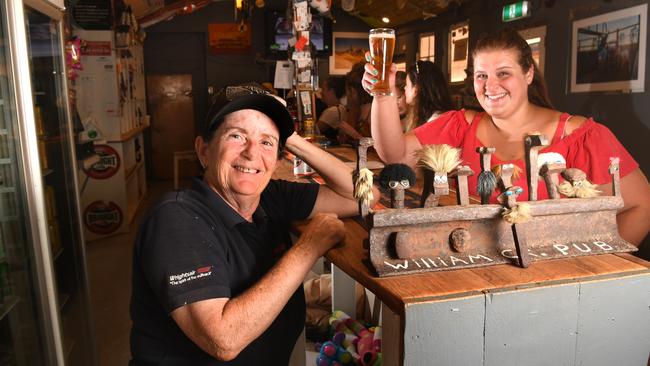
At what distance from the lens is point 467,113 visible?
78.8 inches

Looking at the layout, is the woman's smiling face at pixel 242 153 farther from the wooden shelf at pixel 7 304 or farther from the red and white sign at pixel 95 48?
the red and white sign at pixel 95 48

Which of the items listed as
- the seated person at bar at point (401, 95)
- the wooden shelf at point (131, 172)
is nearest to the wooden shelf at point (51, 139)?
the seated person at bar at point (401, 95)

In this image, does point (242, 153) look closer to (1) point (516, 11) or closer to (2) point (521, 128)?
(2) point (521, 128)

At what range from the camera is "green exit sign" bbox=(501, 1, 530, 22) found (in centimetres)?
255

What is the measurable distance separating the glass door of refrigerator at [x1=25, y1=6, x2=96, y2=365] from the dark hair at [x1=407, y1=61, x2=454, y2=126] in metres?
1.80

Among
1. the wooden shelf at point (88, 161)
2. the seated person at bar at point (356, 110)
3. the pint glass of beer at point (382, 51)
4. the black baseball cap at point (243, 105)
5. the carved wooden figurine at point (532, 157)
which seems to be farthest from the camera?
the seated person at bar at point (356, 110)

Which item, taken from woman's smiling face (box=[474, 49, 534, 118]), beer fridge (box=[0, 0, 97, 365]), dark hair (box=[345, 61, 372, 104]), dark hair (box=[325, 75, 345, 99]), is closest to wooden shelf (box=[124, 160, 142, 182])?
dark hair (box=[325, 75, 345, 99])

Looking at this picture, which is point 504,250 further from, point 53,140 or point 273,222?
point 53,140

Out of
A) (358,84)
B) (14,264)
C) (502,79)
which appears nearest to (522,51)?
(502,79)

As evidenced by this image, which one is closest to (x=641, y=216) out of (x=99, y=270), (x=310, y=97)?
(x=310, y=97)

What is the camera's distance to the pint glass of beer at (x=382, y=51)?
1655 mm

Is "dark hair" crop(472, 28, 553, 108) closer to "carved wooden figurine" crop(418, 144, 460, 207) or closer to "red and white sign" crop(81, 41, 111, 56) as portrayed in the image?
"carved wooden figurine" crop(418, 144, 460, 207)

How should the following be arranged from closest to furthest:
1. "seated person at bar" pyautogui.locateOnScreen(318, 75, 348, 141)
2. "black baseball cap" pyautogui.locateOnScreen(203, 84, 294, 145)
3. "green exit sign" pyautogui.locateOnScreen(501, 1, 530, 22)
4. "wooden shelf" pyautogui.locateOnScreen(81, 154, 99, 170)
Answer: "black baseball cap" pyautogui.locateOnScreen(203, 84, 294, 145) < "green exit sign" pyautogui.locateOnScreen(501, 1, 530, 22) < "wooden shelf" pyautogui.locateOnScreen(81, 154, 99, 170) < "seated person at bar" pyautogui.locateOnScreen(318, 75, 348, 141)

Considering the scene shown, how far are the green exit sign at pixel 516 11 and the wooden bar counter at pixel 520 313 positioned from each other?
5.75 feet
